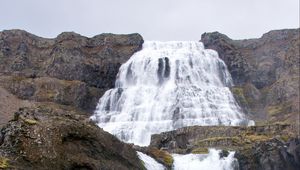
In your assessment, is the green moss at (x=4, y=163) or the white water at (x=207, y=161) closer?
the green moss at (x=4, y=163)

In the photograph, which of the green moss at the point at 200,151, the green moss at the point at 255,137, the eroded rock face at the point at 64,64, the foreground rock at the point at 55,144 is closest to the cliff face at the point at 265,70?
the eroded rock face at the point at 64,64

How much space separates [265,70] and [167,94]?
27.7 m

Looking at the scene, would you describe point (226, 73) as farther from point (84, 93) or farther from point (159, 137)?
point (159, 137)

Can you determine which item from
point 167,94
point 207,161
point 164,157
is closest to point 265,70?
point 167,94

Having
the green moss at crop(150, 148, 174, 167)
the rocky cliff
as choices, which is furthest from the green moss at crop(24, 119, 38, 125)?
the rocky cliff

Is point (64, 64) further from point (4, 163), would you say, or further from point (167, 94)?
point (4, 163)

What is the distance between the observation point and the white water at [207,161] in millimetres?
47653

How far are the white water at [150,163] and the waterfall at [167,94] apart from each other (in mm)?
32174

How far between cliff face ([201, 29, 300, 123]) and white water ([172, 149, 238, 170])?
37.9 m

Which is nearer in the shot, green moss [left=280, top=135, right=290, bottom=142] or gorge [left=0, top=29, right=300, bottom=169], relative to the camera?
green moss [left=280, top=135, right=290, bottom=142]

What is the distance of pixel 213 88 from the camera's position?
94938 mm

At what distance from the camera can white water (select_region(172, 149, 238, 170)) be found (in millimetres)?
47653

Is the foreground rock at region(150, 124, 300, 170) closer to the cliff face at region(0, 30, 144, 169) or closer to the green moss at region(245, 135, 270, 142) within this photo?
the green moss at region(245, 135, 270, 142)

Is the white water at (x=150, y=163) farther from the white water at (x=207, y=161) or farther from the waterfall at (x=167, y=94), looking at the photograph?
the waterfall at (x=167, y=94)
